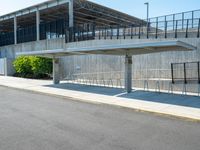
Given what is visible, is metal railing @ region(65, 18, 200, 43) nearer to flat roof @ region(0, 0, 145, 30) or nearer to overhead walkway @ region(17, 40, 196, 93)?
overhead walkway @ region(17, 40, 196, 93)

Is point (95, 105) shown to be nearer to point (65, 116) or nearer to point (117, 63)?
point (65, 116)

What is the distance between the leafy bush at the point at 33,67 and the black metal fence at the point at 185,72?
1413 cm

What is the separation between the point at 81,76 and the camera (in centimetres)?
2427

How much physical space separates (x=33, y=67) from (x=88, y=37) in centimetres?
668

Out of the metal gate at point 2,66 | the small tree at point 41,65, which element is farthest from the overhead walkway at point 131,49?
the metal gate at point 2,66

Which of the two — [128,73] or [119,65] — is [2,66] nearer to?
[119,65]

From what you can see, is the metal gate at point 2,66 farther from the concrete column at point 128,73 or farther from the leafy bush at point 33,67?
the concrete column at point 128,73

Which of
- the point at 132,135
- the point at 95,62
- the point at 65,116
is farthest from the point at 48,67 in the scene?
the point at 132,135

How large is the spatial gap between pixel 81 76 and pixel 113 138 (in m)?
17.7

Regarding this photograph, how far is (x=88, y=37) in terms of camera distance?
1000 inches

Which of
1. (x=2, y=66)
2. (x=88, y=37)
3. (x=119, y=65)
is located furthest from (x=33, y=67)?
(x=119, y=65)

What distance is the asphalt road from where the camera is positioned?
6.19 metres

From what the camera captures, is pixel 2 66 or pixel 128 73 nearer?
pixel 128 73

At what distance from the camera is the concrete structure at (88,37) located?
15.1 metres
